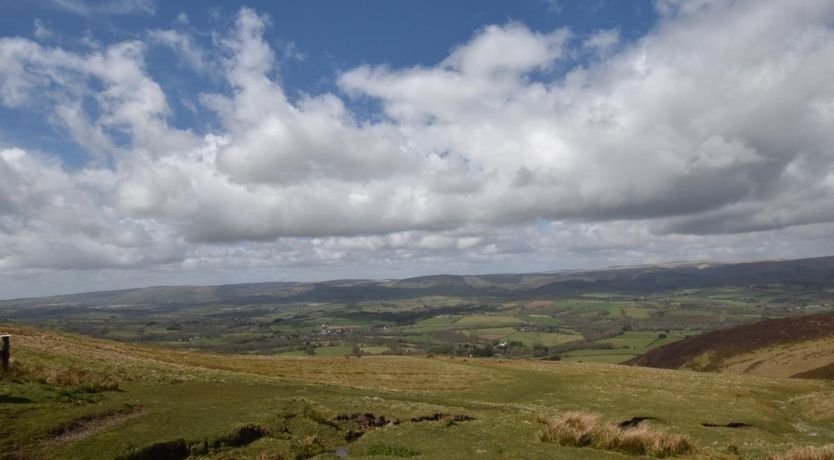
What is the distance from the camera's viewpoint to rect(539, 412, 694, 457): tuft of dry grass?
69.9ft

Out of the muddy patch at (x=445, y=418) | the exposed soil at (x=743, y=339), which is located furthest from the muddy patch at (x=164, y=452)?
the exposed soil at (x=743, y=339)

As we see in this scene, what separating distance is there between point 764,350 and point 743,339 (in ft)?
29.0

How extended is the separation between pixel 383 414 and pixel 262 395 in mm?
8828

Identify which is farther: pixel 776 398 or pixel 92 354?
pixel 776 398

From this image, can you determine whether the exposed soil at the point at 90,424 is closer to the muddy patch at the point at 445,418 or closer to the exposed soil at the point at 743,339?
the muddy patch at the point at 445,418

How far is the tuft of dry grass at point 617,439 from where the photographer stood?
21297 mm

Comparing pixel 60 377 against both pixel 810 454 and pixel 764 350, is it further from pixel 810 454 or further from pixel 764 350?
pixel 764 350

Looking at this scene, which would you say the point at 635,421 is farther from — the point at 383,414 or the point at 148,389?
the point at 148,389

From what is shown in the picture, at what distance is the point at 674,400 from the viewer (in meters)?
43.9

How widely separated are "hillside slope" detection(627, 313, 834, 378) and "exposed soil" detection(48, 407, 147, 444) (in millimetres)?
82685

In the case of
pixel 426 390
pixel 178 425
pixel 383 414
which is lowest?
pixel 426 390

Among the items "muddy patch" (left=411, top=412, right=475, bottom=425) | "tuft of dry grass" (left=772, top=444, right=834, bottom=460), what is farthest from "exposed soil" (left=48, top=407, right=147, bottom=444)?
"tuft of dry grass" (left=772, top=444, right=834, bottom=460)

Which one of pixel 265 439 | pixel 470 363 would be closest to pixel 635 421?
pixel 265 439

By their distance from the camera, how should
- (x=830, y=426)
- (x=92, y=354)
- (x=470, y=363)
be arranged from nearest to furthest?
1. (x=830, y=426)
2. (x=92, y=354)
3. (x=470, y=363)
